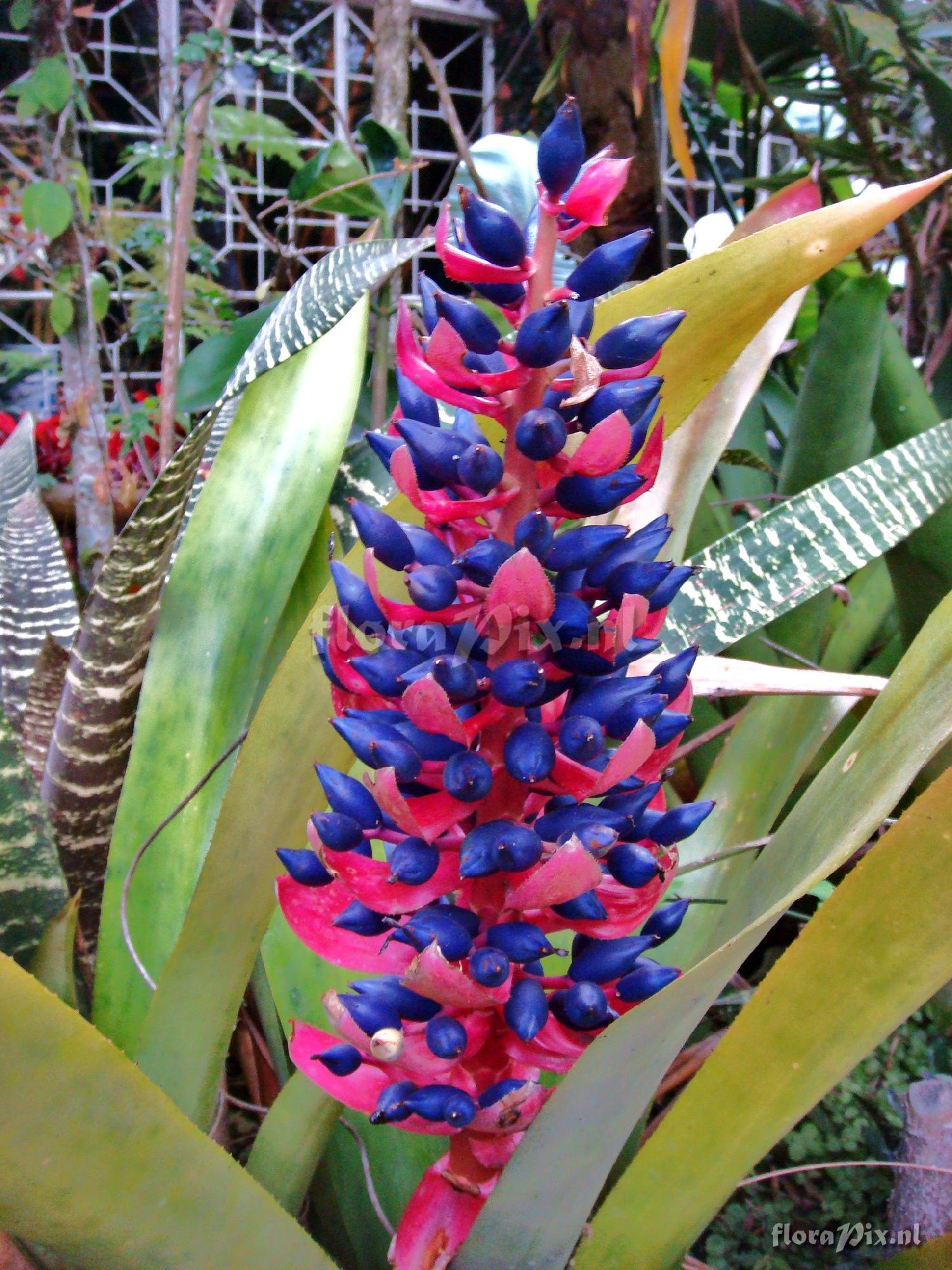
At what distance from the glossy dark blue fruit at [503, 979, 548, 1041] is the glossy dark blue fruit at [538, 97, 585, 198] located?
288 millimetres

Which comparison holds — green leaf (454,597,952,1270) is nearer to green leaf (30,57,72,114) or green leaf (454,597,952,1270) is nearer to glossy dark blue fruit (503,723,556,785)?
glossy dark blue fruit (503,723,556,785)

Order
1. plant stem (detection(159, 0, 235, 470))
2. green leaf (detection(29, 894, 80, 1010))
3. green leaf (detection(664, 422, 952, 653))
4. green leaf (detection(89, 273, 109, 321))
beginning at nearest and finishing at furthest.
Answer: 1. green leaf (detection(29, 894, 80, 1010))
2. green leaf (detection(664, 422, 952, 653))
3. plant stem (detection(159, 0, 235, 470))
4. green leaf (detection(89, 273, 109, 321))

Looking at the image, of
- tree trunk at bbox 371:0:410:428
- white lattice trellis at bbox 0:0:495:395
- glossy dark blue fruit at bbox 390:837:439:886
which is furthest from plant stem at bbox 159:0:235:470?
white lattice trellis at bbox 0:0:495:395

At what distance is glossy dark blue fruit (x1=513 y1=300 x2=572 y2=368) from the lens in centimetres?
31

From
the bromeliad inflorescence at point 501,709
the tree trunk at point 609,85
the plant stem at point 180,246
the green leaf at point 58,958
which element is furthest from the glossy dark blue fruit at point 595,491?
the tree trunk at point 609,85

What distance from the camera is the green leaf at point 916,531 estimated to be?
0.80m

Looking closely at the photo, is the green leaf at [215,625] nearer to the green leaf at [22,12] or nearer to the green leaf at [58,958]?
the green leaf at [58,958]

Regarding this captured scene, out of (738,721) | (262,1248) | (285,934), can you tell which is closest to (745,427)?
(738,721)

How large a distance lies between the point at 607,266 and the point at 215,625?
1.08 feet

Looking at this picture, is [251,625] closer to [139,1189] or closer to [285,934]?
[285,934]

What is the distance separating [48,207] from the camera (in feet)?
4.04

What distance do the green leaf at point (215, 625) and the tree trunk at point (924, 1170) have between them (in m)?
0.45

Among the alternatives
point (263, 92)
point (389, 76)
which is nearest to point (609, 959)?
point (389, 76)

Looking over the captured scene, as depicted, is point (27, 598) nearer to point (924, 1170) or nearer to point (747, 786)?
point (747, 786)
